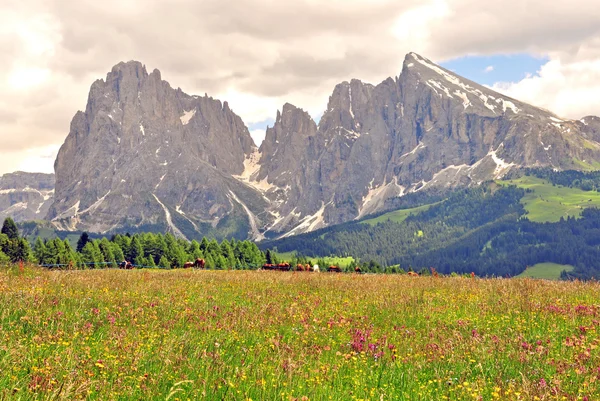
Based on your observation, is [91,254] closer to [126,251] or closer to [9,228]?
[126,251]

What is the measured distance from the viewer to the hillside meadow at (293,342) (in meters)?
9.07

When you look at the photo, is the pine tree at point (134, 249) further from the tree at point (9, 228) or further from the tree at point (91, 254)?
the tree at point (9, 228)

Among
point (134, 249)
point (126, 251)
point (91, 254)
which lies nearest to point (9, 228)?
point (91, 254)

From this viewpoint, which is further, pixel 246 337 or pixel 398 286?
pixel 398 286

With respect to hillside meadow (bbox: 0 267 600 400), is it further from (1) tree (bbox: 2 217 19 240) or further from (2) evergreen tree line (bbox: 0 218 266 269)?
(1) tree (bbox: 2 217 19 240)

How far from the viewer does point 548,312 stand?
15.8m

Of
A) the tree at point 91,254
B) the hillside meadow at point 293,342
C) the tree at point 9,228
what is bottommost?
the tree at point 91,254

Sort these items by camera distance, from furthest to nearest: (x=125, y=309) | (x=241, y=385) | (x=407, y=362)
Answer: (x=125, y=309) → (x=407, y=362) → (x=241, y=385)

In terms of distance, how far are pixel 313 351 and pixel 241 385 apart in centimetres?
341

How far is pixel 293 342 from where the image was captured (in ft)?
42.8

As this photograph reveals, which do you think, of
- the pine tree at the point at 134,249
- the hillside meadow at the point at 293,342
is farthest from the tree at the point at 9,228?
the hillside meadow at the point at 293,342

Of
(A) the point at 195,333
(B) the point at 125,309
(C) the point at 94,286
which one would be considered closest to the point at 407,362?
(A) the point at 195,333

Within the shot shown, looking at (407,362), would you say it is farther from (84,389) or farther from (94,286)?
(94,286)

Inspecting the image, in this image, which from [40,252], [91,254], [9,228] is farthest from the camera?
[9,228]
